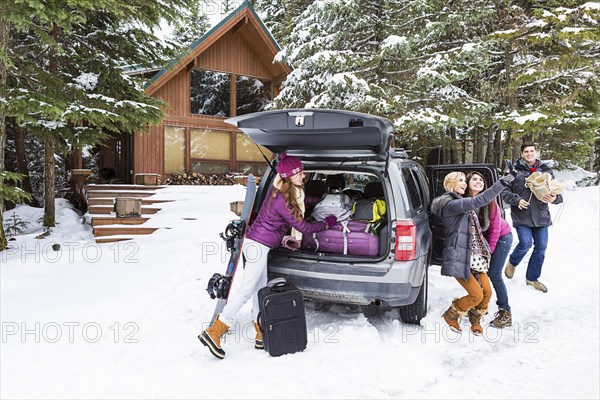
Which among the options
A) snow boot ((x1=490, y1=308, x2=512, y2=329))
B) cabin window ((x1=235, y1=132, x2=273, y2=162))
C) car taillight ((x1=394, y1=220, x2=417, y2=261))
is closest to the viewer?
car taillight ((x1=394, y1=220, x2=417, y2=261))

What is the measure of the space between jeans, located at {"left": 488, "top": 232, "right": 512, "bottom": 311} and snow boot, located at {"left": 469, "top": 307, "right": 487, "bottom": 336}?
0.29m

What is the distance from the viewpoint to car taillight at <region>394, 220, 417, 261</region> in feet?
11.4

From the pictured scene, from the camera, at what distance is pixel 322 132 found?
3506 mm

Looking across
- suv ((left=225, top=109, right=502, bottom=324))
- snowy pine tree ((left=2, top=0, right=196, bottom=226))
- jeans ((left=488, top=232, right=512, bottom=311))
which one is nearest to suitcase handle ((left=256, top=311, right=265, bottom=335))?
suv ((left=225, top=109, right=502, bottom=324))

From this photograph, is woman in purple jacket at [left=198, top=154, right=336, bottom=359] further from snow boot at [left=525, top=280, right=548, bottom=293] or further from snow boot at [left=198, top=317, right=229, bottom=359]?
snow boot at [left=525, top=280, right=548, bottom=293]

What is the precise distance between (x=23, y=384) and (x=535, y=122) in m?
10.9

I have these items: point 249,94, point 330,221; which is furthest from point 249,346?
point 249,94

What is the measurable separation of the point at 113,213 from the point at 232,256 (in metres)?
7.89

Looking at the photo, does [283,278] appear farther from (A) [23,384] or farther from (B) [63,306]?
(B) [63,306]

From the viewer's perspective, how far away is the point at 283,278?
145 inches

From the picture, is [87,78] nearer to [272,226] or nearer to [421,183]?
[272,226]

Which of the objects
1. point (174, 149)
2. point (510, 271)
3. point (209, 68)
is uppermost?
point (209, 68)

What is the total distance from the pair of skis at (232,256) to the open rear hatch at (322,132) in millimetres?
523

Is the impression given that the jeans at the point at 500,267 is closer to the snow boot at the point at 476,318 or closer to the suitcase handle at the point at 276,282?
the snow boot at the point at 476,318
